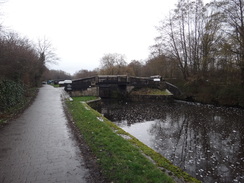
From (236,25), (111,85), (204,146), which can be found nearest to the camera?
(204,146)

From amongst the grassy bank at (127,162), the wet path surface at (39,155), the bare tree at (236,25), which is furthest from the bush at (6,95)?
the bare tree at (236,25)

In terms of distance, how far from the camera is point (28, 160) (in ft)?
14.1

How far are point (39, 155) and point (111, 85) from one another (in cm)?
1928

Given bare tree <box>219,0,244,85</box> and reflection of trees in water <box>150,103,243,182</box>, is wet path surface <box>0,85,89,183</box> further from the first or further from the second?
bare tree <box>219,0,244,85</box>

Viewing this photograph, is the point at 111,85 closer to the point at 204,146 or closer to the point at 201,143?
the point at 201,143

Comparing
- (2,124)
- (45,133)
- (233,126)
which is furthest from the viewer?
(233,126)

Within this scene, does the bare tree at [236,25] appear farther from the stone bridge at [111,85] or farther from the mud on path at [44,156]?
the mud on path at [44,156]

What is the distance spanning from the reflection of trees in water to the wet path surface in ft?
11.0

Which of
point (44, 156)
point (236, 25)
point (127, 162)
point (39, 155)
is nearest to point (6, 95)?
point (39, 155)

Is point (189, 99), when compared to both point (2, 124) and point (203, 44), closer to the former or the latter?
point (203, 44)

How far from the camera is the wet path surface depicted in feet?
Result: 11.9

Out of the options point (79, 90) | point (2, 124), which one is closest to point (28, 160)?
point (2, 124)

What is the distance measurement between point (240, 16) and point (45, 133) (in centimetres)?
1873

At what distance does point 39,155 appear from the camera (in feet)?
15.1
